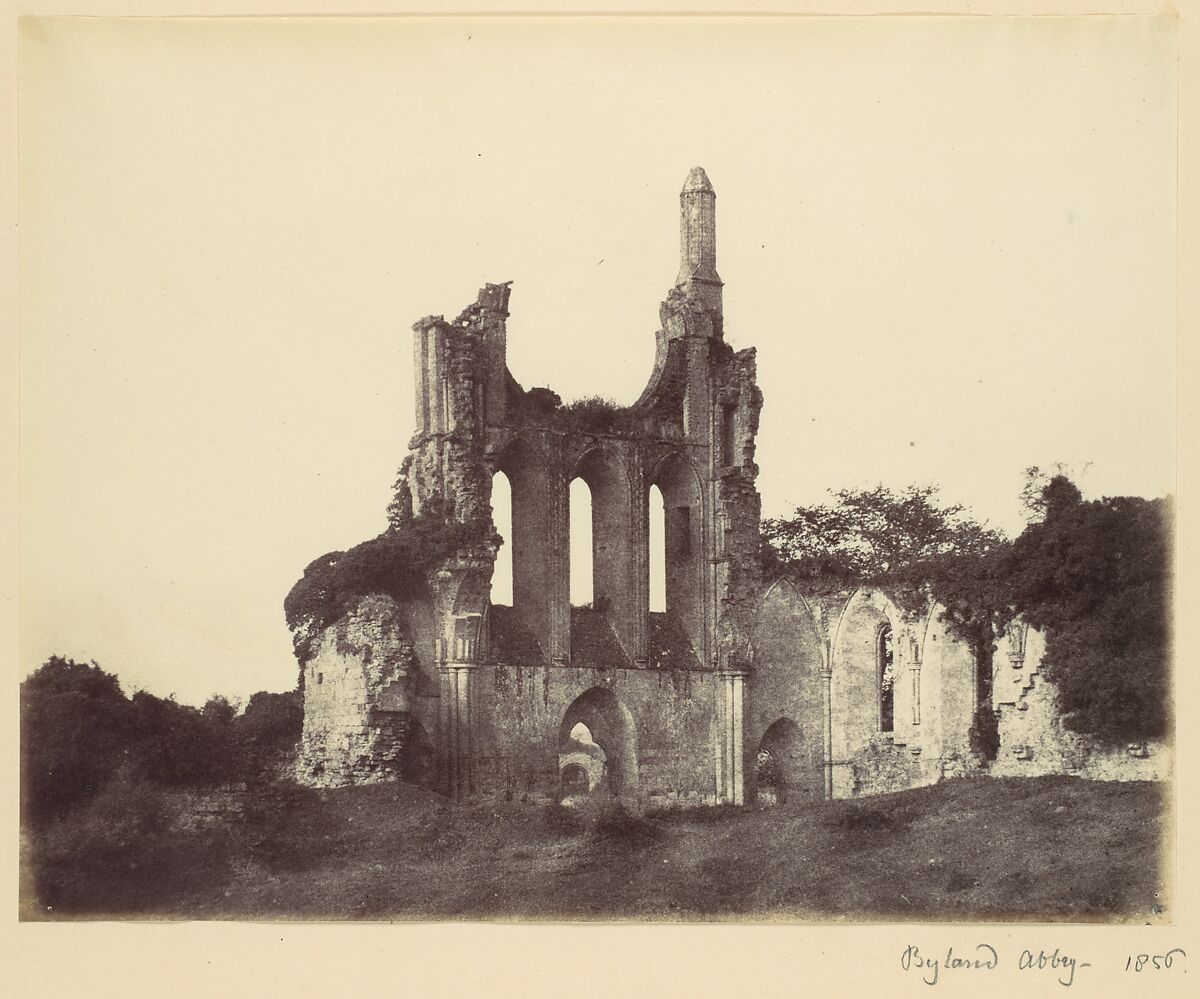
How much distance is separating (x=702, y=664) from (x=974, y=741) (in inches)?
212

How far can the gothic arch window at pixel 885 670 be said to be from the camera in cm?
3725

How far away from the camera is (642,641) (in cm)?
3612

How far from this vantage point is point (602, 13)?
894 inches

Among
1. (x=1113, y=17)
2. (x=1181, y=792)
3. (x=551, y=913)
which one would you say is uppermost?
(x=1113, y=17)

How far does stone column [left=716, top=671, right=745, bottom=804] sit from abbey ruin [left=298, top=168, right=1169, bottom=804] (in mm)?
40

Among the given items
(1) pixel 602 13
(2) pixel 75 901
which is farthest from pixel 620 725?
(1) pixel 602 13

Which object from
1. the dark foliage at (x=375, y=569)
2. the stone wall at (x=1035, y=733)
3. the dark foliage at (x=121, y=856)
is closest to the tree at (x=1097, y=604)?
the stone wall at (x=1035, y=733)

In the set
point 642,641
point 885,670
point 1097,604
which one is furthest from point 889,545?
point 1097,604

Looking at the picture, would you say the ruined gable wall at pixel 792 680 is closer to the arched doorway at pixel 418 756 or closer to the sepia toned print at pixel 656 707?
the sepia toned print at pixel 656 707

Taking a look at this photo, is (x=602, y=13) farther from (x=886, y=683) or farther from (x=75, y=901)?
(x=886, y=683)

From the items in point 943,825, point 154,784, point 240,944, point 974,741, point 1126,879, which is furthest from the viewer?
point 974,741

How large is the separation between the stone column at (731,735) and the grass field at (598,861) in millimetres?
5582

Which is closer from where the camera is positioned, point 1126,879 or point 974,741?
point 1126,879

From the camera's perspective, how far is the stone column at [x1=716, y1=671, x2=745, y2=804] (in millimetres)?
36531
